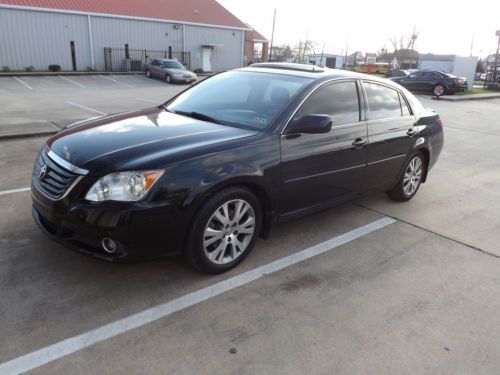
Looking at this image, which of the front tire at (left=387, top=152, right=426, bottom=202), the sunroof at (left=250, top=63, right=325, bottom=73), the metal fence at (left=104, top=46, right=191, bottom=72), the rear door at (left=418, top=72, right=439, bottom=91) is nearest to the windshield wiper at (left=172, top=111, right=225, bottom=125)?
the sunroof at (left=250, top=63, right=325, bottom=73)

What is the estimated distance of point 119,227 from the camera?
2.89m

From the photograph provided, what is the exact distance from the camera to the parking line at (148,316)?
8.11 ft

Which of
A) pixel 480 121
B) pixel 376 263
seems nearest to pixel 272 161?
pixel 376 263

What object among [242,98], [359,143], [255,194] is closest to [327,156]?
[359,143]

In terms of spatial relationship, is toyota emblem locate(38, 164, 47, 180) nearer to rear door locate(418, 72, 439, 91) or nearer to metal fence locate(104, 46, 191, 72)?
rear door locate(418, 72, 439, 91)

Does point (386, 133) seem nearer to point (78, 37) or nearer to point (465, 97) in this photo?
point (465, 97)

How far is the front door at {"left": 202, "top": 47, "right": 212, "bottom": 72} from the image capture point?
116 ft

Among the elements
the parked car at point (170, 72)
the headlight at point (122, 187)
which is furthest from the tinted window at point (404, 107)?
the parked car at point (170, 72)

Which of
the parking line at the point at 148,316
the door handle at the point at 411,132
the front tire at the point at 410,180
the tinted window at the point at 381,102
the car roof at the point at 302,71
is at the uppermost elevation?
the car roof at the point at 302,71

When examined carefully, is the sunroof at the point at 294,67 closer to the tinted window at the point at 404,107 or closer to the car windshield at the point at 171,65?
the tinted window at the point at 404,107

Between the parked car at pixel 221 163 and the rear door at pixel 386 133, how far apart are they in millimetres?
16

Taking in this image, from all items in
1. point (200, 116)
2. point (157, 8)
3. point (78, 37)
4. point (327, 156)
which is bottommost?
point (327, 156)

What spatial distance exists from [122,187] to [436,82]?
2477 centimetres

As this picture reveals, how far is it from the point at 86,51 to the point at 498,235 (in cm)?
3015
